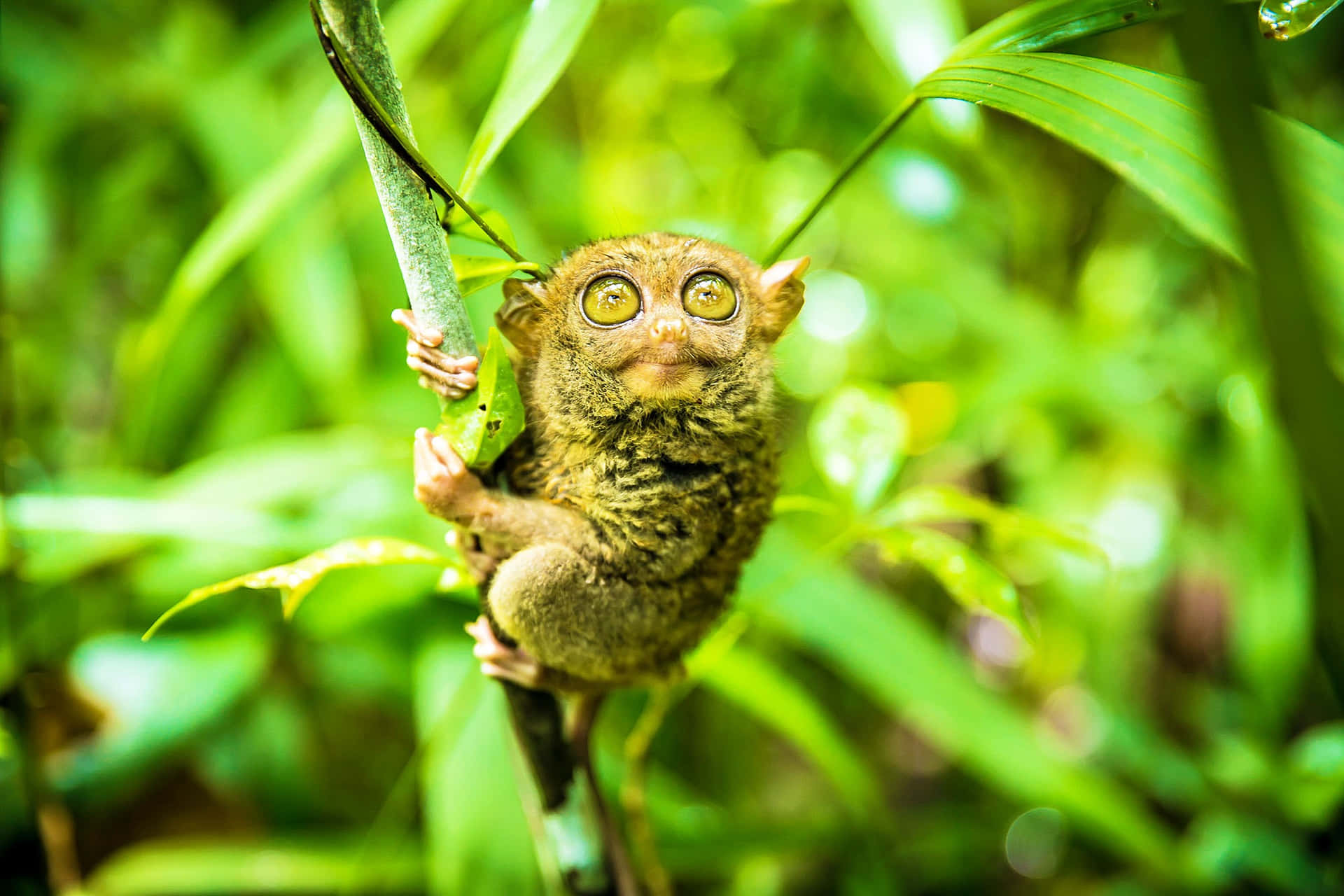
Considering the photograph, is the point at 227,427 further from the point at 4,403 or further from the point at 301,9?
the point at 301,9

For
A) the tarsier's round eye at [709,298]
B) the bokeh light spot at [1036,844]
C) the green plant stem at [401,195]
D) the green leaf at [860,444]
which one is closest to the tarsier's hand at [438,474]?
the green plant stem at [401,195]

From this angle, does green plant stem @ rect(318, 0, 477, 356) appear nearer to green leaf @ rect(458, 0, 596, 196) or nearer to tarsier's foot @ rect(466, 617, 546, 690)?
green leaf @ rect(458, 0, 596, 196)

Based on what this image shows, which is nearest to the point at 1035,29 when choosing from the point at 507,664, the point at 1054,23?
the point at 1054,23

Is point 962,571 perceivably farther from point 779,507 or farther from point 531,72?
point 531,72

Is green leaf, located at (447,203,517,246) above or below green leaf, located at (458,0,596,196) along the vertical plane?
below

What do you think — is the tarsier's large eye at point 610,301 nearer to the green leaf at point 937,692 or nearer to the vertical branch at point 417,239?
the vertical branch at point 417,239

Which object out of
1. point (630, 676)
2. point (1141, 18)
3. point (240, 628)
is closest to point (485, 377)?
point (630, 676)

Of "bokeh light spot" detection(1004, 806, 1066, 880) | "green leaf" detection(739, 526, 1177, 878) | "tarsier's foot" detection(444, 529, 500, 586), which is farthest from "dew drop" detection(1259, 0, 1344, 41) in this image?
"bokeh light spot" detection(1004, 806, 1066, 880)
